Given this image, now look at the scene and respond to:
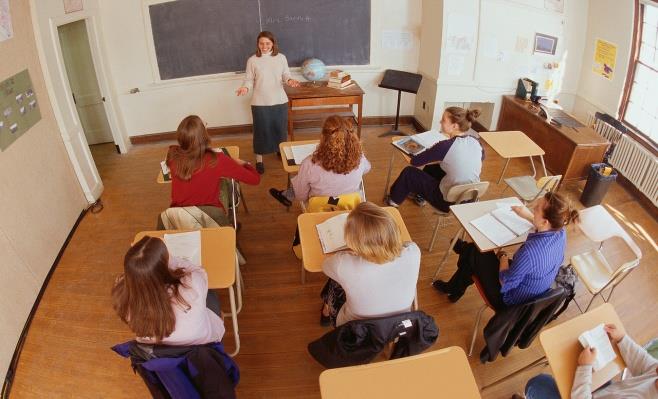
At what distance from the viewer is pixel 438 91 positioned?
5.26 m

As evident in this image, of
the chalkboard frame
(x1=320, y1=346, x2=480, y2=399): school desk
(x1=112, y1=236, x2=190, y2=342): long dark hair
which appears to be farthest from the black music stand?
(x1=112, y1=236, x2=190, y2=342): long dark hair

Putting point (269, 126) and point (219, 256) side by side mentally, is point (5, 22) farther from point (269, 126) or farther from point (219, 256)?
point (219, 256)

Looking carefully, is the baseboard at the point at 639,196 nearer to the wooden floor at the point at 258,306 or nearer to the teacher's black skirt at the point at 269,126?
the wooden floor at the point at 258,306

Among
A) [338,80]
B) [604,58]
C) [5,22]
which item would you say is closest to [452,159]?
[338,80]

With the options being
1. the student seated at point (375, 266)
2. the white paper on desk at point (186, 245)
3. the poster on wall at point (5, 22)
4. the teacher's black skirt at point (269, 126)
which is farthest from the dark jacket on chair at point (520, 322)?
the poster on wall at point (5, 22)

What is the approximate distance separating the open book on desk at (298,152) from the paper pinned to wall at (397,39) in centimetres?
261

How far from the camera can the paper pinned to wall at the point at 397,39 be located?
5.34 meters

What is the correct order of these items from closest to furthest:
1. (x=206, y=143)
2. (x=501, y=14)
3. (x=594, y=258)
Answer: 1. (x=206, y=143)
2. (x=594, y=258)
3. (x=501, y=14)

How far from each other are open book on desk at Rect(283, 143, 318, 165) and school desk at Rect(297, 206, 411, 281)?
0.77 m

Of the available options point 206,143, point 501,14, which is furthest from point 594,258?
point 501,14

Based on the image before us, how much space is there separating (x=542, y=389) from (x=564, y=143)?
10.5ft

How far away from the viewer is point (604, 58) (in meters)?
4.68

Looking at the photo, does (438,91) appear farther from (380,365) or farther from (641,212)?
(380,365)

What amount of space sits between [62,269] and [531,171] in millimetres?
4847
